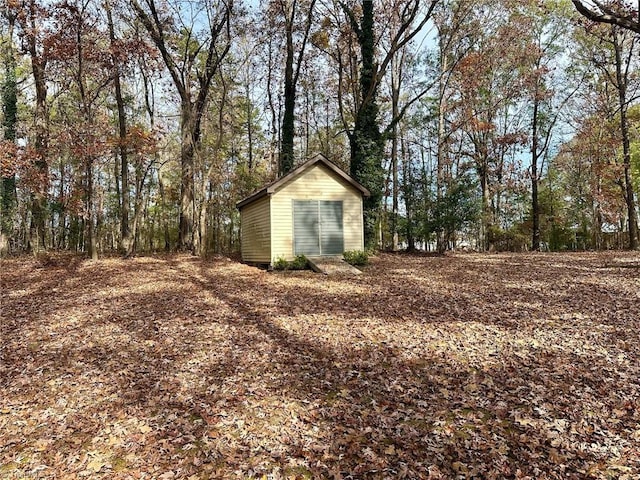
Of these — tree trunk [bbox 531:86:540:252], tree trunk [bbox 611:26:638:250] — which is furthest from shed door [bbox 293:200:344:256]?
tree trunk [bbox 531:86:540:252]

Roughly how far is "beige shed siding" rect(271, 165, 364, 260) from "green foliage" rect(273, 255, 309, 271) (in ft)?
0.74

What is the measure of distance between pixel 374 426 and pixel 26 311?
330 inches

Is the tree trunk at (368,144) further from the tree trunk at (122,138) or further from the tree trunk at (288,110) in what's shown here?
the tree trunk at (122,138)

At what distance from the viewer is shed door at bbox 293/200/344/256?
48.6ft

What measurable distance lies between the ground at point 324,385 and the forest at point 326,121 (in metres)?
8.72

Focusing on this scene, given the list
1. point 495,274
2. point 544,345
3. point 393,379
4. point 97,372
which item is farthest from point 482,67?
point 97,372

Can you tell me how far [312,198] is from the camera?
1495 centimetres

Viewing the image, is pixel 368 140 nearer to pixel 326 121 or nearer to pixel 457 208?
pixel 457 208

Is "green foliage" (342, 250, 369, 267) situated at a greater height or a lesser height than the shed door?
lesser

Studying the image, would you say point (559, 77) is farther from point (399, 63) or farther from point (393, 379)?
point (393, 379)

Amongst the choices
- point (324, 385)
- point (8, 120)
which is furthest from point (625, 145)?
point (8, 120)

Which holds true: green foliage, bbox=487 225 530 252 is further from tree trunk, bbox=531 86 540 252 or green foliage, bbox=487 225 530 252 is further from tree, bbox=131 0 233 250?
tree, bbox=131 0 233 250

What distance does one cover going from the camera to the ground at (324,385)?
377cm

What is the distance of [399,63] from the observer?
2456 centimetres
